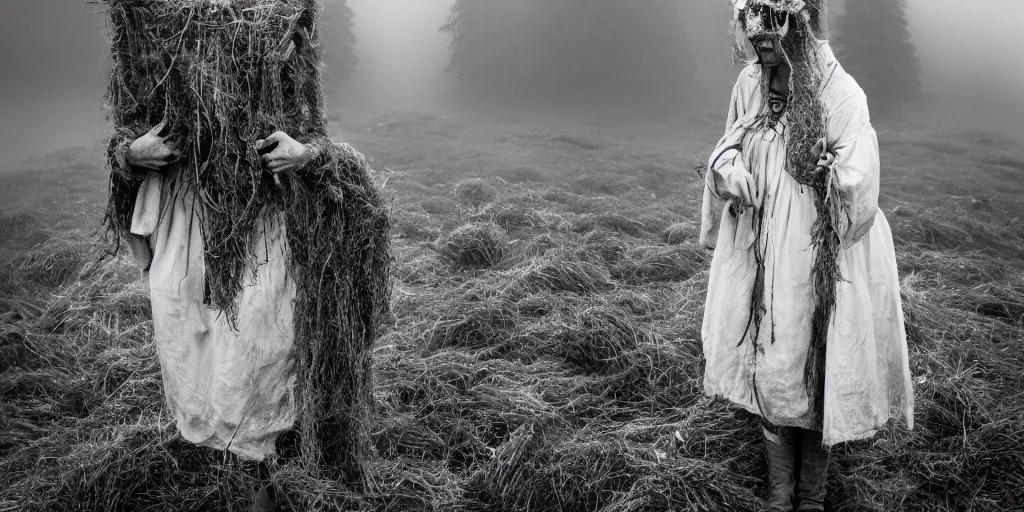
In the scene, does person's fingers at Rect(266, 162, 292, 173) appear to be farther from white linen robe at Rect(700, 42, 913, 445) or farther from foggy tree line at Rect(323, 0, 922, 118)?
foggy tree line at Rect(323, 0, 922, 118)

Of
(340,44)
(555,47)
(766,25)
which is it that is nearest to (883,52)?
(555,47)

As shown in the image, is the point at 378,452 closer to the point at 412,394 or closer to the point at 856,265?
the point at 412,394

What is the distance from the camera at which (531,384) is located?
3.81 metres

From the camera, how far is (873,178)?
2.09 m

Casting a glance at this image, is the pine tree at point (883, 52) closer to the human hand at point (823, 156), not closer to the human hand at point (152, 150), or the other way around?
the human hand at point (823, 156)

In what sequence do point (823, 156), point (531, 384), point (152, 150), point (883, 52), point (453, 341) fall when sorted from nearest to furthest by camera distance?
point (152, 150) < point (823, 156) < point (531, 384) < point (453, 341) < point (883, 52)

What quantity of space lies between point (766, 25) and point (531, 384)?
2.39 metres

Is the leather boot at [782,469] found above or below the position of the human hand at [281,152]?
below

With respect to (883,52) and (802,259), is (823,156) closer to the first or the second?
(802,259)

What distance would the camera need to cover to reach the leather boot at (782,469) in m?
2.54

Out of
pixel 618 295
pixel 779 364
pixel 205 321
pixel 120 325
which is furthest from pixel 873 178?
pixel 120 325

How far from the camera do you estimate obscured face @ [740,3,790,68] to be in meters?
2.18

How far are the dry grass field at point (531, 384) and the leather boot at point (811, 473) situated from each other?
233mm

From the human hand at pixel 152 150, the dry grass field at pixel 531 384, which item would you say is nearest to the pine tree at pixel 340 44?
the dry grass field at pixel 531 384
